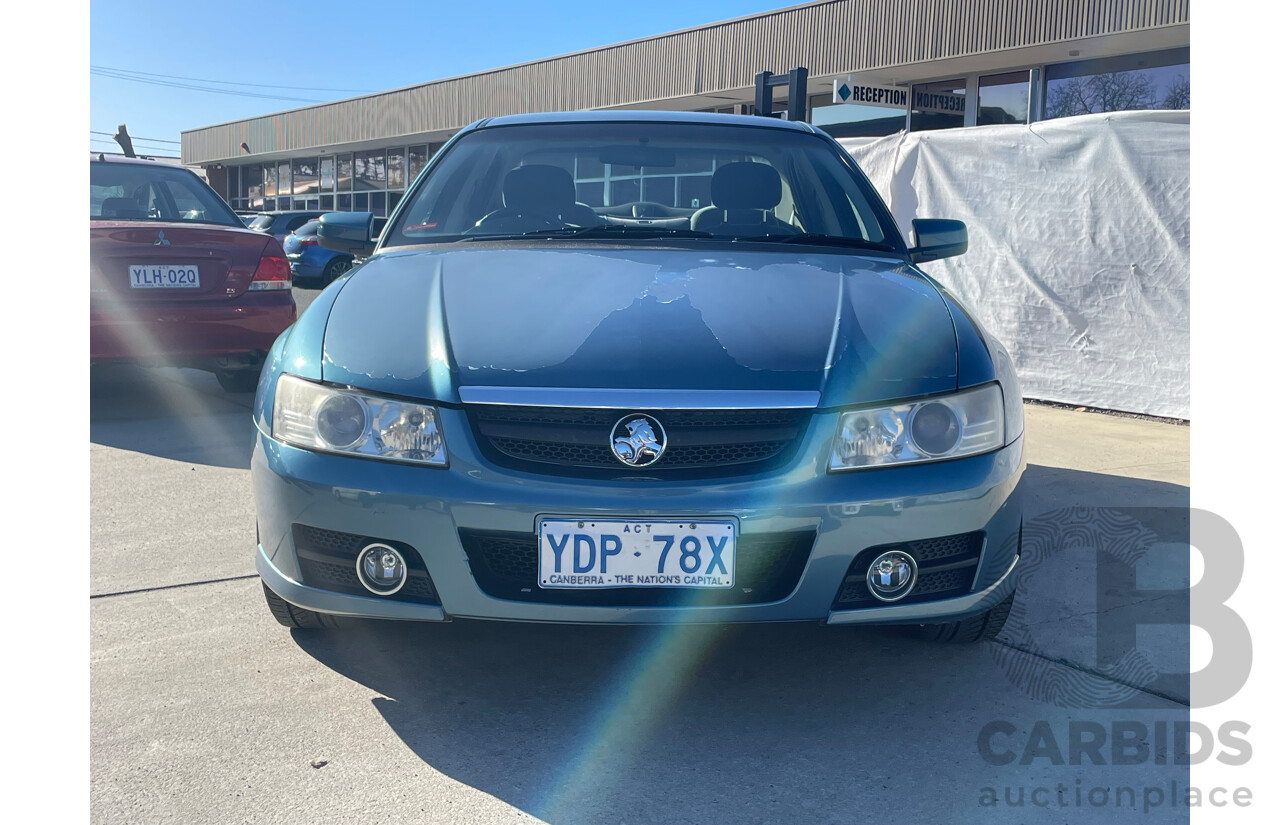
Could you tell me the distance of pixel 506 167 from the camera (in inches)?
147

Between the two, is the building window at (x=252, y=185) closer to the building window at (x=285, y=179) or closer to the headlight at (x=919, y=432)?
the building window at (x=285, y=179)

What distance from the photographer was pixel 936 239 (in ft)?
11.9

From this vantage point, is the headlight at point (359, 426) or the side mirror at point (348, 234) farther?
the side mirror at point (348, 234)

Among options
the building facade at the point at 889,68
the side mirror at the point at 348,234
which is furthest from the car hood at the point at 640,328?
the building facade at the point at 889,68

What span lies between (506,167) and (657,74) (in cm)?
1672

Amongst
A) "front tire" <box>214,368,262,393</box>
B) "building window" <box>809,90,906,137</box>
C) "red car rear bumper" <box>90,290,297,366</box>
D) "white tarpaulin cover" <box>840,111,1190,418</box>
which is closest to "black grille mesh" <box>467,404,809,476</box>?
"white tarpaulin cover" <box>840,111,1190,418</box>

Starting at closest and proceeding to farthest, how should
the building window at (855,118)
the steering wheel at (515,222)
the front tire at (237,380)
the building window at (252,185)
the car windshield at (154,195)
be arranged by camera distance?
the steering wheel at (515,222) → the car windshield at (154,195) → the front tire at (237,380) → the building window at (855,118) → the building window at (252,185)

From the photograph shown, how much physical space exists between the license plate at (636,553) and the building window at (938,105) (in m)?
15.6

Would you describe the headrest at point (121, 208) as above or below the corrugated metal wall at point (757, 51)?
below

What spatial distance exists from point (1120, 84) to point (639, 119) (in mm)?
12703

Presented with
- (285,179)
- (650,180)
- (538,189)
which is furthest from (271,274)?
(285,179)

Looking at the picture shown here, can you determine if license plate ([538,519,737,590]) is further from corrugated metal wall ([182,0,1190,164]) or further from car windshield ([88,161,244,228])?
corrugated metal wall ([182,0,1190,164])

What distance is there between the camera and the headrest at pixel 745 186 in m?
3.46

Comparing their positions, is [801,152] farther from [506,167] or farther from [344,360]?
[344,360]
